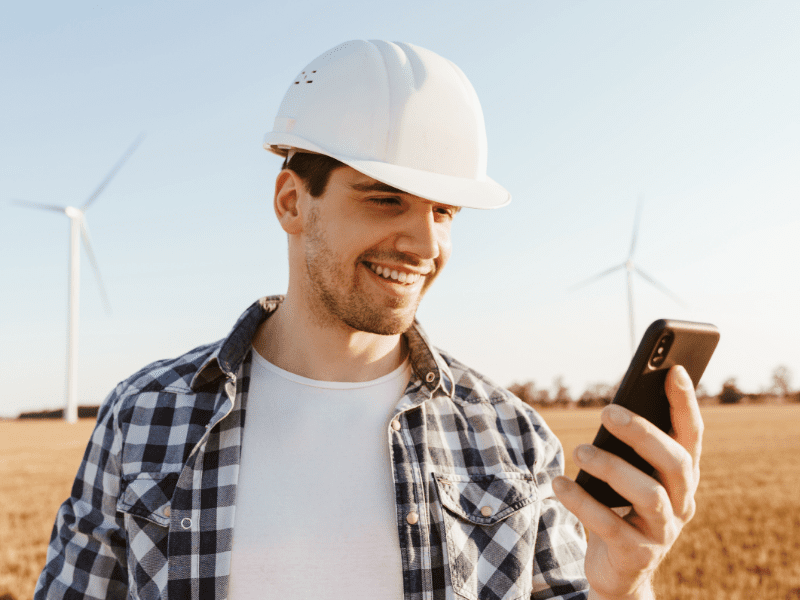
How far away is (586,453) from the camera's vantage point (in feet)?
7.13

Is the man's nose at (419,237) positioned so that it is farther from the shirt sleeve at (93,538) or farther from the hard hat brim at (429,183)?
the shirt sleeve at (93,538)

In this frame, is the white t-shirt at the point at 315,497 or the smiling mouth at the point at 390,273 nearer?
the white t-shirt at the point at 315,497

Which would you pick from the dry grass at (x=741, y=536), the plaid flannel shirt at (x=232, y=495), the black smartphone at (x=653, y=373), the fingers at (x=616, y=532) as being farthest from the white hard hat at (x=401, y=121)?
the dry grass at (x=741, y=536)

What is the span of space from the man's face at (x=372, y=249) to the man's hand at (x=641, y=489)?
4.64 feet

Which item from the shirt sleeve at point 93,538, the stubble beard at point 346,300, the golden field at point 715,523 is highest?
the stubble beard at point 346,300

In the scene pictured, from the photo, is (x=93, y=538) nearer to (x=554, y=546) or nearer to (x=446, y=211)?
(x=554, y=546)

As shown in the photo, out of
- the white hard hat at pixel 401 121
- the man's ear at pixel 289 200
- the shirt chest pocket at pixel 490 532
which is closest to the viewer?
the shirt chest pocket at pixel 490 532

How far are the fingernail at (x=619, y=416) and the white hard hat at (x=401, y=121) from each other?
1.51 metres

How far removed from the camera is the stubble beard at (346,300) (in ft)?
11.1

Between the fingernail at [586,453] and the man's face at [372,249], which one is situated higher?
the man's face at [372,249]

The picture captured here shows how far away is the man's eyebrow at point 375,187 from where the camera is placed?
10.9 ft

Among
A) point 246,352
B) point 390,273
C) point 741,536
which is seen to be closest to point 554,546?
point 390,273

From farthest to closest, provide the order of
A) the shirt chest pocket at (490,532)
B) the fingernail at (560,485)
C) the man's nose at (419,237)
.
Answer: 1. the man's nose at (419,237)
2. the shirt chest pocket at (490,532)
3. the fingernail at (560,485)

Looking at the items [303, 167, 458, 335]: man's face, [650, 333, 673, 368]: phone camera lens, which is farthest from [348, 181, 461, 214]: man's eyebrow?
[650, 333, 673, 368]: phone camera lens
